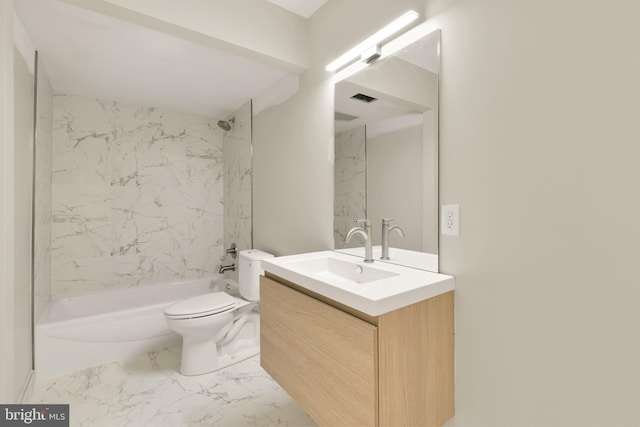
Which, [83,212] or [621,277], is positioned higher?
[83,212]

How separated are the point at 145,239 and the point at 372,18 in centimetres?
299

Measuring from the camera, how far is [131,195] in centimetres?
304

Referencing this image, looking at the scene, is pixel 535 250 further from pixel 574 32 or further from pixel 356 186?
pixel 356 186

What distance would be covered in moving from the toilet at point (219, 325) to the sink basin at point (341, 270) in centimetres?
82

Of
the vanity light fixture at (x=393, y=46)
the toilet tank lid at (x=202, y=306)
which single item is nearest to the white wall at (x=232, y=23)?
the vanity light fixture at (x=393, y=46)

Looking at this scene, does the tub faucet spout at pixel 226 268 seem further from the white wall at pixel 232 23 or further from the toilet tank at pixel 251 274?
the white wall at pixel 232 23

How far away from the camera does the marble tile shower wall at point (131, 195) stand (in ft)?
8.91

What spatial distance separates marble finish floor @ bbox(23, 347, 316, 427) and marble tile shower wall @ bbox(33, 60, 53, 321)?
623mm

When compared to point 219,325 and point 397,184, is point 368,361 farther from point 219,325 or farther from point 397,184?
point 219,325

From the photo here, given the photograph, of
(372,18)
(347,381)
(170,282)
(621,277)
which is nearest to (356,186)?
(372,18)

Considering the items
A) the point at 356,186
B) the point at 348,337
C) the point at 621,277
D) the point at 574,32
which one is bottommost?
the point at 348,337

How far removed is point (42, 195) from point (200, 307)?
1.57 metres

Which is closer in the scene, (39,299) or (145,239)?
(39,299)

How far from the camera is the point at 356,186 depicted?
68.9 inches
